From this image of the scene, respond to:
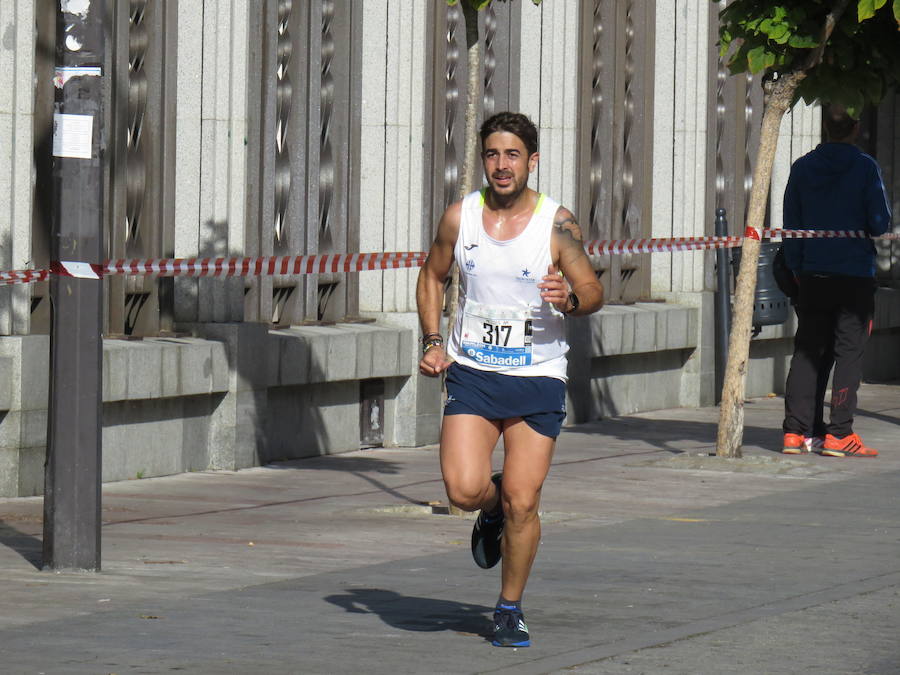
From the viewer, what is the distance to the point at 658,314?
18156 millimetres

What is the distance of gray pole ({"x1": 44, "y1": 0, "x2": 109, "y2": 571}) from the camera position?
8.65 metres

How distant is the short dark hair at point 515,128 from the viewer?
718cm

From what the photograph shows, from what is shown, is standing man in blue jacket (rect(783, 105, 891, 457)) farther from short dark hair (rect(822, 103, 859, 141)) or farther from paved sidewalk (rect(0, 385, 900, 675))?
paved sidewalk (rect(0, 385, 900, 675))

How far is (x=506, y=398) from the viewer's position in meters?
7.14

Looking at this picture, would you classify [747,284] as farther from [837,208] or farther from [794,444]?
[794,444]

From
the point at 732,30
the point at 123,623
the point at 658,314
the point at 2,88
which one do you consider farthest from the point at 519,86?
the point at 123,623

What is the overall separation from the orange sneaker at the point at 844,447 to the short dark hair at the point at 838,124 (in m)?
1.99

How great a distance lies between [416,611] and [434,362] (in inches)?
45.7

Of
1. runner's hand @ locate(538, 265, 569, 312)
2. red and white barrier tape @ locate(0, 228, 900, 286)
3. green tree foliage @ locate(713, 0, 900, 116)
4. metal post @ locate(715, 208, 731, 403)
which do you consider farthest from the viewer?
metal post @ locate(715, 208, 731, 403)

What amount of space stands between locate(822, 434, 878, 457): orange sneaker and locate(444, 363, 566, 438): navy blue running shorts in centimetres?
724

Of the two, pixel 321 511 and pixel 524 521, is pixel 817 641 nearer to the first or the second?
pixel 524 521

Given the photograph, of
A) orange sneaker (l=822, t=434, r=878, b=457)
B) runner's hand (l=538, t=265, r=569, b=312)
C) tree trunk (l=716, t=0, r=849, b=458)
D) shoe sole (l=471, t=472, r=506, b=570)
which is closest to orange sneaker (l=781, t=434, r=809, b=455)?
orange sneaker (l=822, t=434, r=878, b=457)

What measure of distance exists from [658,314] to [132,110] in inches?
263

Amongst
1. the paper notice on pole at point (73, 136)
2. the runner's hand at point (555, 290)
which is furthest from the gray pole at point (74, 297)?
the runner's hand at point (555, 290)
